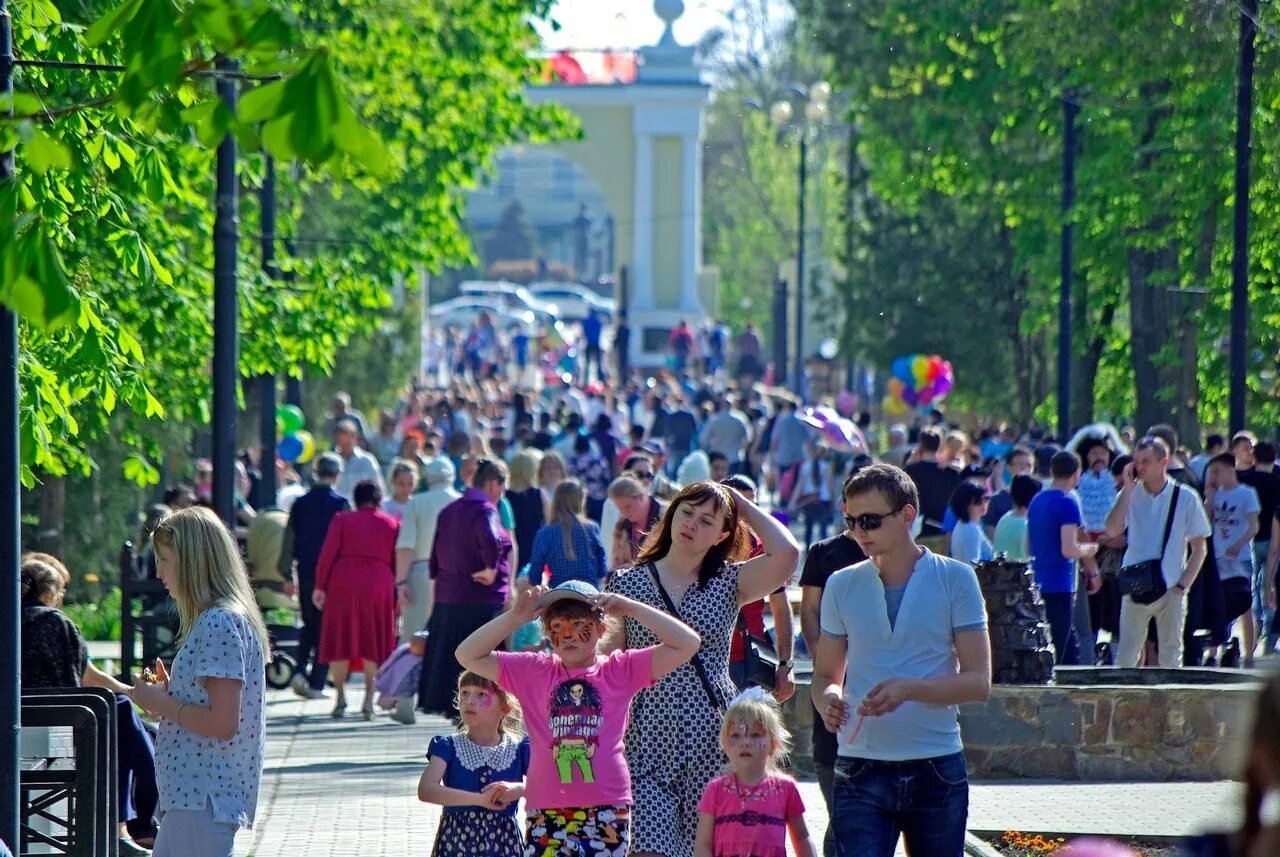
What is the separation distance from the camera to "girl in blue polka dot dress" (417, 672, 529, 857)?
7.33 meters

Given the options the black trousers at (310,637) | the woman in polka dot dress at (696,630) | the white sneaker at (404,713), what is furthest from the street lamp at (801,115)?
the woman in polka dot dress at (696,630)

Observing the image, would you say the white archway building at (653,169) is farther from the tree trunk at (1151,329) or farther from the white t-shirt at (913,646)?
the white t-shirt at (913,646)

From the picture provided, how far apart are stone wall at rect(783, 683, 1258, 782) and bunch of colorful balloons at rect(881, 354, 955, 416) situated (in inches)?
866

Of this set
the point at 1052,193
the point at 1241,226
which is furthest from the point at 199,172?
the point at 1052,193

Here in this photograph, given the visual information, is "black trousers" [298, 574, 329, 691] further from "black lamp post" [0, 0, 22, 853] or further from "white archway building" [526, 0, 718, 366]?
"white archway building" [526, 0, 718, 366]

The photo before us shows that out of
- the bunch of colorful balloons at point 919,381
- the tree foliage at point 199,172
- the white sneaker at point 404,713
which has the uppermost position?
the tree foliage at point 199,172

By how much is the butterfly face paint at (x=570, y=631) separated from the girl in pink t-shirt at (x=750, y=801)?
543 millimetres

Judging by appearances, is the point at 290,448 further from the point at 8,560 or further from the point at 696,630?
the point at 696,630

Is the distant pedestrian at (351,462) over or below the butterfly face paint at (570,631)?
below

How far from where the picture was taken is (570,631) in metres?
7.03

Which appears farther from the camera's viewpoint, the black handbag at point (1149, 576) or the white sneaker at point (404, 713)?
the white sneaker at point (404, 713)

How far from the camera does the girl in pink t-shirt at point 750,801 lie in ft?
23.2

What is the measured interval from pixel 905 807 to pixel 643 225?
59.0 meters

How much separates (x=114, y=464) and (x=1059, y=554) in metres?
11.1
